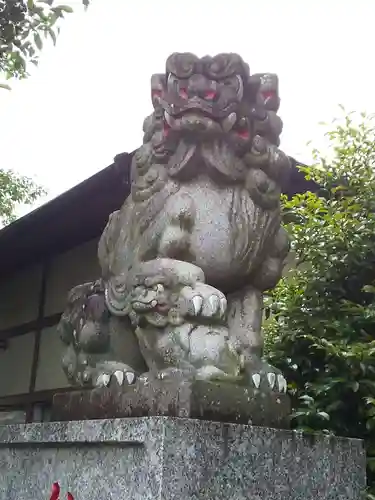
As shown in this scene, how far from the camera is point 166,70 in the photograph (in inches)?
91.0

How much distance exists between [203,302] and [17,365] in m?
5.33

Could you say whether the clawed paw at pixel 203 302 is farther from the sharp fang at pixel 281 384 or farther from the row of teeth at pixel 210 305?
the sharp fang at pixel 281 384

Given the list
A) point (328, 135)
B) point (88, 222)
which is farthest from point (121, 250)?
point (88, 222)

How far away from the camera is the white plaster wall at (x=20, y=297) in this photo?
6855 millimetres

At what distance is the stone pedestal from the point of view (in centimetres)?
173

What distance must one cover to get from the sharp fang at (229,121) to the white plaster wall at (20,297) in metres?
4.88

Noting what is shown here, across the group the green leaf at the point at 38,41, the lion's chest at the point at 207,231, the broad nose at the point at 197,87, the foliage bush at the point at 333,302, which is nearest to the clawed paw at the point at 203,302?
the lion's chest at the point at 207,231

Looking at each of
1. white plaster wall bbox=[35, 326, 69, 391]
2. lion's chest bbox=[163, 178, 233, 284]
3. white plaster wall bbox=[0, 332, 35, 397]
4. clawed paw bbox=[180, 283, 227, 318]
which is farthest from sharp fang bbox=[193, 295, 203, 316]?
white plaster wall bbox=[0, 332, 35, 397]

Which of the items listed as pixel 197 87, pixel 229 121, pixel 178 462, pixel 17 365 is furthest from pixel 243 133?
pixel 17 365

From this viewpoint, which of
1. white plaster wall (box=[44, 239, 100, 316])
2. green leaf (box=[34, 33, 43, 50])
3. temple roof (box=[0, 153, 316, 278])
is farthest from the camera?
white plaster wall (box=[44, 239, 100, 316])

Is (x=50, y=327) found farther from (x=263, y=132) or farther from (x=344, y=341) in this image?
(x=263, y=132)

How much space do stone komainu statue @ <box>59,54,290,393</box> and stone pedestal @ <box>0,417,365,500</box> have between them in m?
0.20

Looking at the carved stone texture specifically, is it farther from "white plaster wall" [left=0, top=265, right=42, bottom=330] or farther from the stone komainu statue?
"white plaster wall" [left=0, top=265, right=42, bottom=330]

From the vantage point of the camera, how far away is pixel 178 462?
5.65 ft
